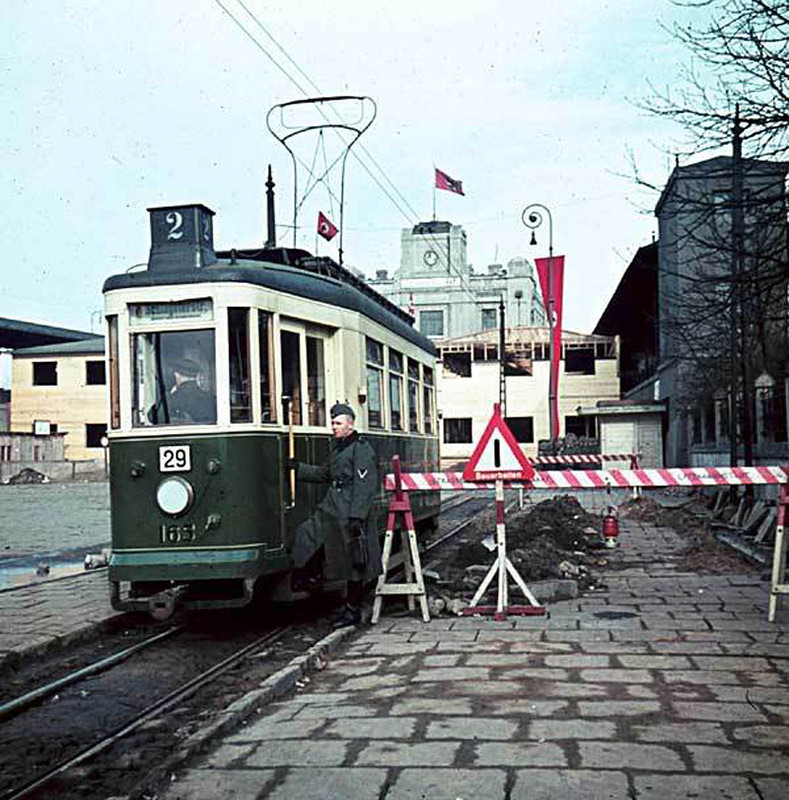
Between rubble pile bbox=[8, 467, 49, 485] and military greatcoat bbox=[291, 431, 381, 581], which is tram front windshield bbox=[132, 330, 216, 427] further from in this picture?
rubble pile bbox=[8, 467, 49, 485]

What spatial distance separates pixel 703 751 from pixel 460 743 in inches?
46.4

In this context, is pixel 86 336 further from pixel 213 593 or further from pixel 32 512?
pixel 213 593

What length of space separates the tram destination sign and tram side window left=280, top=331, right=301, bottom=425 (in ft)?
2.50

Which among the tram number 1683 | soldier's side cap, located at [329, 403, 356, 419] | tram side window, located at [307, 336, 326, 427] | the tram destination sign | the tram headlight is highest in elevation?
the tram destination sign

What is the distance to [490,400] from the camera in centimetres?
5903

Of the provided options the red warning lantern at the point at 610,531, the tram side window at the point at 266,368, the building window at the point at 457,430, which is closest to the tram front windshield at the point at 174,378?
the tram side window at the point at 266,368

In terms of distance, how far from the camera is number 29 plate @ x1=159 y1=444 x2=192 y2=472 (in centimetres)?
936

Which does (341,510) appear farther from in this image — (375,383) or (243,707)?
(243,707)

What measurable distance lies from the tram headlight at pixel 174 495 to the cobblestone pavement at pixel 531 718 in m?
1.78

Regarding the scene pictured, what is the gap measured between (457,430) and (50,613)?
4954 cm

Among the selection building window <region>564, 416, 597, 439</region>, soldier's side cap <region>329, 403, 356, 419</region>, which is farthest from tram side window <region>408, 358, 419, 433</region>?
building window <region>564, 416, 597, 439</region>

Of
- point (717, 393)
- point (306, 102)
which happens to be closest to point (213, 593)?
point (306, 102)

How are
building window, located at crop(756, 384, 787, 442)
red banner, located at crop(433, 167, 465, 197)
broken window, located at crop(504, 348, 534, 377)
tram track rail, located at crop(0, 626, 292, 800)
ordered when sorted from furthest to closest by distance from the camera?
broken window, located at crop(504, 348, 534, 377), red banner, located at crop(433, 167, 465, 197), building window, located at crop(756, 384, 787, 442), tram track rail, located at crop(0, 626, 292, 800)

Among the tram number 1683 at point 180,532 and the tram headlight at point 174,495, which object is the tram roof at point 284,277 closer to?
the tram headlight at point 174,495
